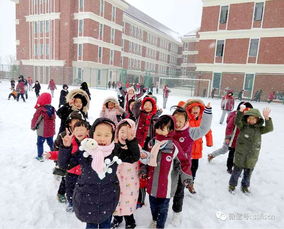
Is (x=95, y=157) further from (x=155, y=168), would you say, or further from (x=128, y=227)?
(x=128, y=227)

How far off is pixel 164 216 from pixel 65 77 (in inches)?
1285

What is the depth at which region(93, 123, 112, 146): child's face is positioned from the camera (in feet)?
6.98

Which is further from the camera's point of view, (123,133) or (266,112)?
(266,112)

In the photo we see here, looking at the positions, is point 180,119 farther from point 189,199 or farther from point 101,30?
point 101,30

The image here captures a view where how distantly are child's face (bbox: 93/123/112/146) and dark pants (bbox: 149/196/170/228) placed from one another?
115cm

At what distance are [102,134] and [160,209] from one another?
1.37m

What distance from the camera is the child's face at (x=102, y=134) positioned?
2127 millimetres

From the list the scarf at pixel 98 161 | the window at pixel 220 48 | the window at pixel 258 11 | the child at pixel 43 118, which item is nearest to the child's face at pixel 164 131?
the scarf at pixel 98 161

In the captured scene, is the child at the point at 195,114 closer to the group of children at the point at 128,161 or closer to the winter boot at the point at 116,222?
the group of children at the point at 128,161

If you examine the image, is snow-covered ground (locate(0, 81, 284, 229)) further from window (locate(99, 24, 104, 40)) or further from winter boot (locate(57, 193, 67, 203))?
window (locate(99, 24, 104, 40))

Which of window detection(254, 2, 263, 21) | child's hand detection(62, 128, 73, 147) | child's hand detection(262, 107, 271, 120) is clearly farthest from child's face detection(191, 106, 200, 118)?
window detection(254, 2, 263, 21)

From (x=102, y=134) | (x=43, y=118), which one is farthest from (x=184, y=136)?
(x=43, y=118)

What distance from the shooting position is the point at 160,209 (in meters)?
2.72

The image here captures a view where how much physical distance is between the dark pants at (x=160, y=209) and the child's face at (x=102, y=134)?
3.77 ft
